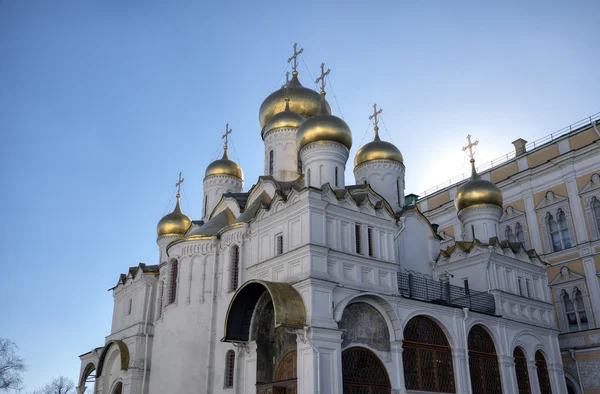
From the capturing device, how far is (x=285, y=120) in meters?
22.5

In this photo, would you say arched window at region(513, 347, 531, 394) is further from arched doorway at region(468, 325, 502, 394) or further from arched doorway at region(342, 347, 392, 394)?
arched doorway at region(342, 347, 392, 394)

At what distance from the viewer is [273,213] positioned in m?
16.1

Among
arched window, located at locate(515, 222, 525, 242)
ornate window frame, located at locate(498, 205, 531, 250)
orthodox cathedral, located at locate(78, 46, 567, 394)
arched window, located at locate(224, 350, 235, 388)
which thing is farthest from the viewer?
arched window, located at locate(515, 222, 525, 242)

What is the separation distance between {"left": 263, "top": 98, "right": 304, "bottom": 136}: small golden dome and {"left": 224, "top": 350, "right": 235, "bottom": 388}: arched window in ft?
31.1

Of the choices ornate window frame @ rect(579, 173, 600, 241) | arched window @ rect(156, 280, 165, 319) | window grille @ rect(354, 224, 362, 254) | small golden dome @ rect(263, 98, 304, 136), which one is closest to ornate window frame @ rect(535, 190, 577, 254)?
ornate window frame @ rect(579, 173, 600, 241)

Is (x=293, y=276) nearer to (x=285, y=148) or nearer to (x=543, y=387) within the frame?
(x=285, y=148)

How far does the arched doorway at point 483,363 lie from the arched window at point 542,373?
2413 mm

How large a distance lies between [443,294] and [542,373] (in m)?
4.96

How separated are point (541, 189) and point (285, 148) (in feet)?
39.6

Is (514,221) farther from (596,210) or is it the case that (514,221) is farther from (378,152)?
(378,152)

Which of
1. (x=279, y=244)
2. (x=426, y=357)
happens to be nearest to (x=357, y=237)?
(x=279, y=244)

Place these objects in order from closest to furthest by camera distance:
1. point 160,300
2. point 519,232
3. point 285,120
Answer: point 160,300 → point 285,120 → point 519,232

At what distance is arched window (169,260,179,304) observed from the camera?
19.3m

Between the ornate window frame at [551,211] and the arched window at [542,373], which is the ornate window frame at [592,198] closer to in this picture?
the ornate window frame at [551,211]
